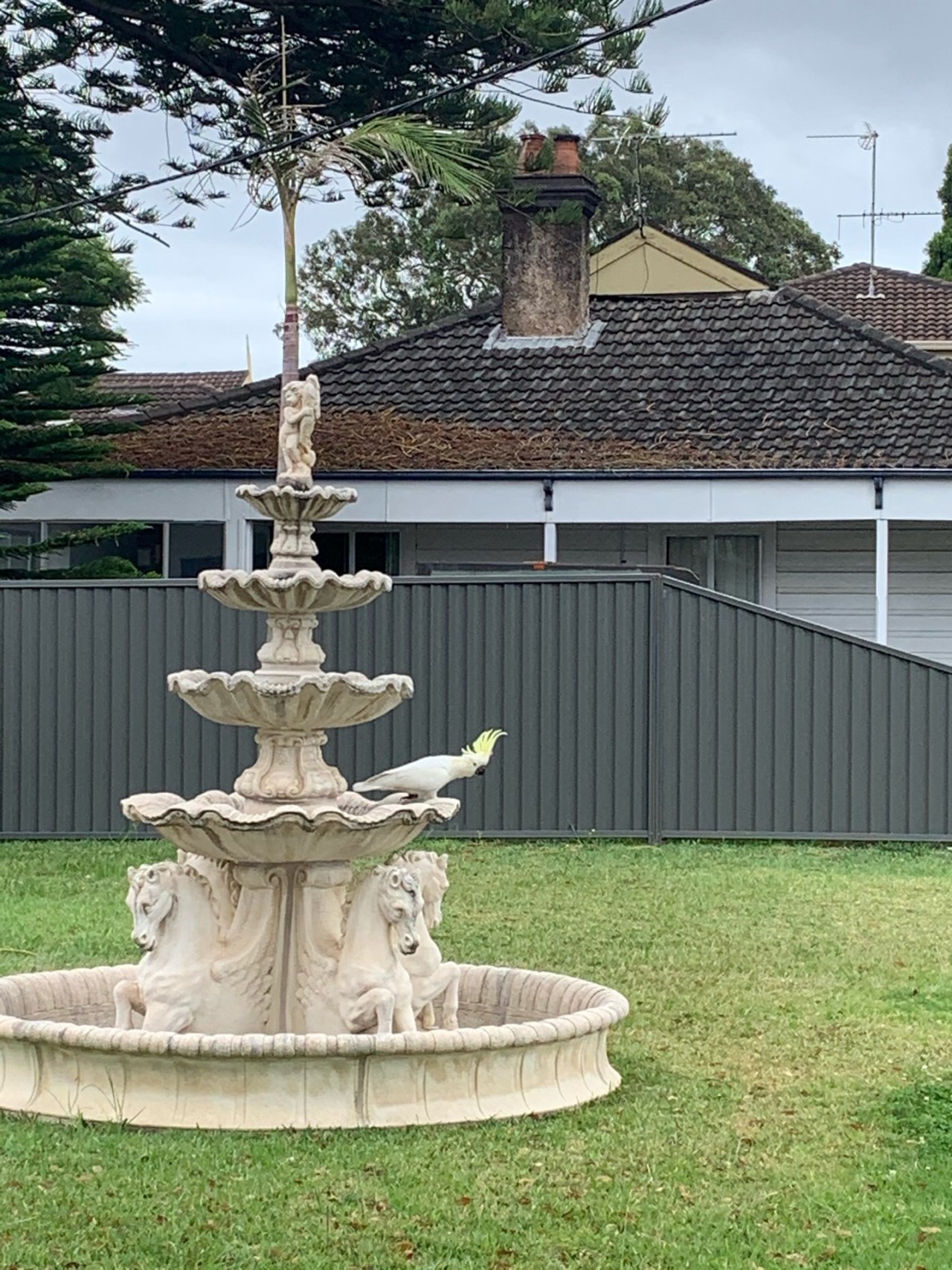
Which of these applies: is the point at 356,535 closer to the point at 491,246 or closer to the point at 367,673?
the point at 367,673

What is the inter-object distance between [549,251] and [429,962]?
16829 mm

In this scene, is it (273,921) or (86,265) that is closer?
(273,921)

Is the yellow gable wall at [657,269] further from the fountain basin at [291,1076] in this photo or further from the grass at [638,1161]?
the fountain basin at [291,1076]

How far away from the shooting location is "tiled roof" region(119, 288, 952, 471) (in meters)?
19.9

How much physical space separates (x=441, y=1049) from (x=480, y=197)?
590 inches

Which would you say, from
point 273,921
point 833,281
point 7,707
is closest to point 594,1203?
point 273,921

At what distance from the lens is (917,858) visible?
13961 mm

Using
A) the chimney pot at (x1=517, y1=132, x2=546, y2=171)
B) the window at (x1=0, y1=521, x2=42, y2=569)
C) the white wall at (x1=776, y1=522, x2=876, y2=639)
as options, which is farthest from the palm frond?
the window at (x1=0, y1=521, x2=42, y2=569)

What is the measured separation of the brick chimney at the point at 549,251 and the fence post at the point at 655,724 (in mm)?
9069

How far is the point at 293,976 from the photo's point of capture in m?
7.53

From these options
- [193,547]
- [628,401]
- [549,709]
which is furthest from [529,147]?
[549,709]

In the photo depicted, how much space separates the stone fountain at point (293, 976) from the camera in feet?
21.8

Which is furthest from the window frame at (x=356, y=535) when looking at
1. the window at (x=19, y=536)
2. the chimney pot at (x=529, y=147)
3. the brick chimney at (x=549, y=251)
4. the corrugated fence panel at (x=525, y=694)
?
the corrugated fence panel at (x=525, y=694)

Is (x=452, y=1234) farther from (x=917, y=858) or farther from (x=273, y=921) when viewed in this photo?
(x=917, y=858)
